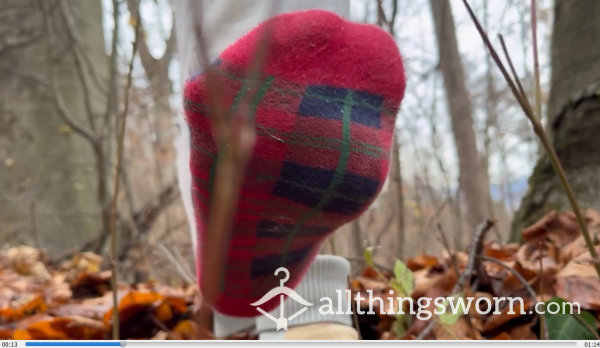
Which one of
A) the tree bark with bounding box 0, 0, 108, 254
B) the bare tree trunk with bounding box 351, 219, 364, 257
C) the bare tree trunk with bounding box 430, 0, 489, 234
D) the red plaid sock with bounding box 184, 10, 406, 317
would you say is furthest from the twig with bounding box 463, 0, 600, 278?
the tree bark with bounding box 0, 0, 108, 254

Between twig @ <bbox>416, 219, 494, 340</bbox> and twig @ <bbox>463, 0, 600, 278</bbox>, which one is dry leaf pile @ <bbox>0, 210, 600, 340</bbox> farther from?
twig @ <bbox>463, 0, 600, 278</bbox>

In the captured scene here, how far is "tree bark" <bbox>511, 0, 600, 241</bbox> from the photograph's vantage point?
2.75ft

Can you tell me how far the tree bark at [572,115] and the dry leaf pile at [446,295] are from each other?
0.44 ft

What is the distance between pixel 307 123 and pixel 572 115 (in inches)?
26.8

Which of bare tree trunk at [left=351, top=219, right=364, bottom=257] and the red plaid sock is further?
bare tree trunk at [left=351, top=219, right=364, bottom=257]

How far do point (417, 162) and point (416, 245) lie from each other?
1.30 feet

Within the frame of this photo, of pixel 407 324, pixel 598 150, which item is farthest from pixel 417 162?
pixel 407 324

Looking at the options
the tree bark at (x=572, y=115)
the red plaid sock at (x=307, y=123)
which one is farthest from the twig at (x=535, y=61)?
the tree bark at (x=572, y=115)

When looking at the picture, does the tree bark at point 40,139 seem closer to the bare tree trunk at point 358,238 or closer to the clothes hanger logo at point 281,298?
the bare tree trunk at point 358,238

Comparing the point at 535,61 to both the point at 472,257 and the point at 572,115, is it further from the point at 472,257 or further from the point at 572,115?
the point at 572,115

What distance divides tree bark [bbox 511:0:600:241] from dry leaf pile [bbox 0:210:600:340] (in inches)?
5.3

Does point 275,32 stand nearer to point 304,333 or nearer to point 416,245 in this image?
point 304,333

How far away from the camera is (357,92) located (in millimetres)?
464

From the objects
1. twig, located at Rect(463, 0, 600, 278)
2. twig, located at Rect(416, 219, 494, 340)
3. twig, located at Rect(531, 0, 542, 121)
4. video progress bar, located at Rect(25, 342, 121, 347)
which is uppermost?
twig, located at Rect(531, 0, 542, 121)
